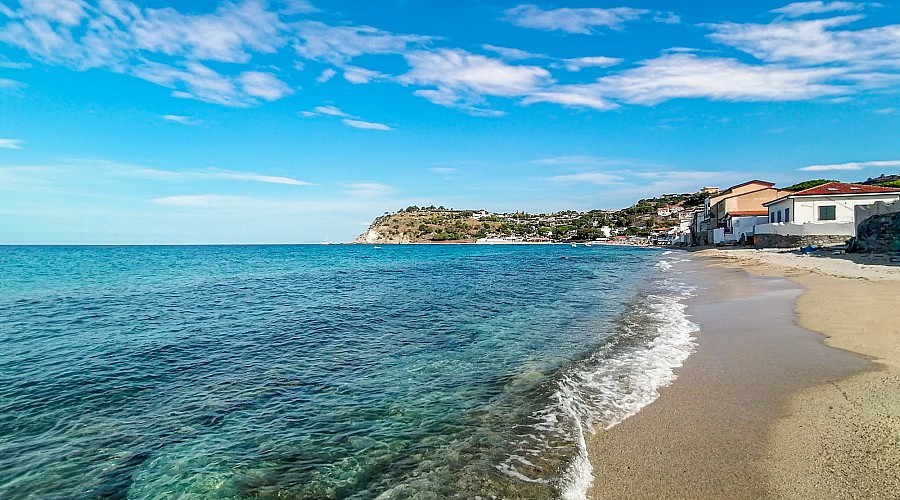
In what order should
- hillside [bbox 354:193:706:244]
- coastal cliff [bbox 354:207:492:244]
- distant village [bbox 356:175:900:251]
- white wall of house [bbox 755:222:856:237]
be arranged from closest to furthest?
distant village [bbox 356:175:900:251] → white wall of house [bbox 755:222:856:237] → hillside [bbox 354:193:706:244] → coastal cliff [bbox 354:207:492:244]

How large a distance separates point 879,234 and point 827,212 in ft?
47.6

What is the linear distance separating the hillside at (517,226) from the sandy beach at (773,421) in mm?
138082

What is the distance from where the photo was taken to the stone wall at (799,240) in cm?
3678

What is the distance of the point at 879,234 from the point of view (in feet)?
87.5

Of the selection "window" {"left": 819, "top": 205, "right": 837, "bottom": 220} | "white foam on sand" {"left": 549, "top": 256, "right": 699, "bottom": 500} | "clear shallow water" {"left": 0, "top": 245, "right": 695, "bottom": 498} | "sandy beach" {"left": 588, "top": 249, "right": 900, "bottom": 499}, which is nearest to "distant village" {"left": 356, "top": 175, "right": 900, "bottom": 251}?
"window" {"left": 819, "top": 205, "right": 837, "bottom": 220}

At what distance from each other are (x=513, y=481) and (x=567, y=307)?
40.4 ft

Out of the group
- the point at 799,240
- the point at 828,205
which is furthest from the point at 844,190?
the point at 799,240

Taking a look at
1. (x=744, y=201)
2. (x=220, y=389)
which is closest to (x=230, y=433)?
(x=220, y=389)

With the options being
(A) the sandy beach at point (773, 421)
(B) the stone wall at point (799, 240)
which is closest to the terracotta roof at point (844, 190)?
(B) the stone wall at point (799, 240)

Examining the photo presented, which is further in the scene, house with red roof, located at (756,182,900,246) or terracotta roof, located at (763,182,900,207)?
terracotta roof, located at (763,182,900,207)

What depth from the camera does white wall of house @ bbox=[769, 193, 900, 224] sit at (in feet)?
125

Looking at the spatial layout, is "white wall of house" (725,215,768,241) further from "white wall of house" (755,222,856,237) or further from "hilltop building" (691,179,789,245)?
"white wall of house" (755,222,856,237)

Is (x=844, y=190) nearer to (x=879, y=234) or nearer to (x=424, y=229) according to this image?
(x=879, y=234)

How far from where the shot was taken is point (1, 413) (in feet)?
23.2
